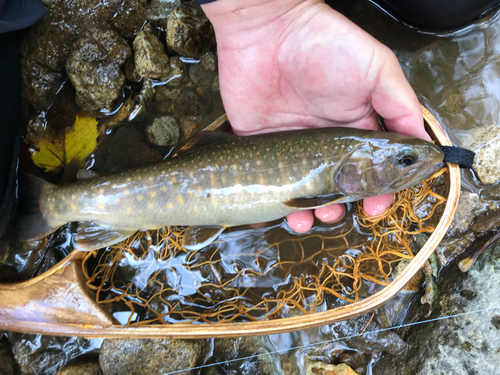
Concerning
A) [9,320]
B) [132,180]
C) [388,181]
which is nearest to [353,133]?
[388,181]

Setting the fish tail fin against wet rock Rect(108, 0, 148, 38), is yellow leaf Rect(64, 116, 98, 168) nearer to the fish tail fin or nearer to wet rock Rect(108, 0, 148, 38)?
the fish tail fin

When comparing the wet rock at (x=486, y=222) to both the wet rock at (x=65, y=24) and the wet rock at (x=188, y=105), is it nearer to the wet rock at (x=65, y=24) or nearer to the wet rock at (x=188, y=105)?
the wet rock at (x=188, y=105)

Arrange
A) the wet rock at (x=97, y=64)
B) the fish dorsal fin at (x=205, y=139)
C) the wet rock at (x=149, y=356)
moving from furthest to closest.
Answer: the wet rock at (x=97, y=64) < the wet rock at (x=149, y=356) < the fish dorsal fin at (x=205, y=139)

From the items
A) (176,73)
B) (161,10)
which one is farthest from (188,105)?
(161,10)

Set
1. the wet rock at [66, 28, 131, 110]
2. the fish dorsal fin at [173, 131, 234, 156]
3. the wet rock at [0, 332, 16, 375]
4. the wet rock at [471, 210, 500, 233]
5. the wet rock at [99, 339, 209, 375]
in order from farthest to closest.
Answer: the wet rock at [0, 332, 16, 375]
the wet rock at [66, 28, 131, 110]
the wet rock at [99, 339, 209, 375]
the wet rock at [471, 210, 500, 233]
the fish dorsal fin at [173, 131, 234, 156]

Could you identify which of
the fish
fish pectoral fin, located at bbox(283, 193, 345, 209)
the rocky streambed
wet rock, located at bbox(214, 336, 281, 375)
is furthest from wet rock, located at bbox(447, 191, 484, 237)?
wet rock, located at bbox(214, 336, 281, 375)

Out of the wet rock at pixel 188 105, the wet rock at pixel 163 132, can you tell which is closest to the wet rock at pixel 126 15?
the wet rock at pixel 188 105
